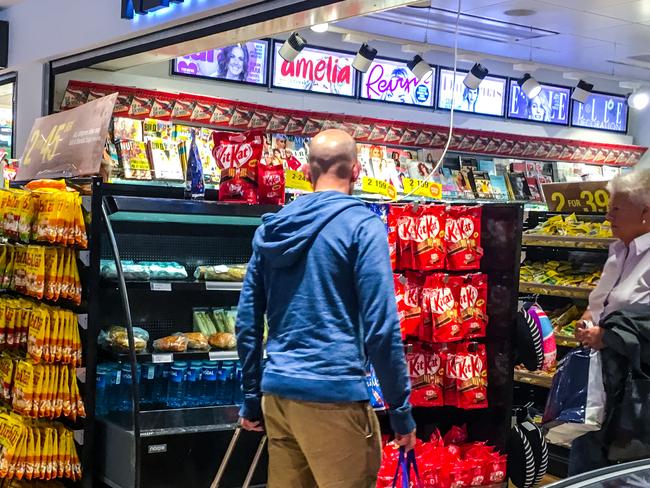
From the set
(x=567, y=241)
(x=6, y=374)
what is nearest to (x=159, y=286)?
(x=6, y=374)

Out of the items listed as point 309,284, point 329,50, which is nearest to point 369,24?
point 329,50

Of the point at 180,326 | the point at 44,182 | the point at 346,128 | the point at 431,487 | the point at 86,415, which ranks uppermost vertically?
the point at 346,128

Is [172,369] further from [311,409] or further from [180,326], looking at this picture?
[311,409]

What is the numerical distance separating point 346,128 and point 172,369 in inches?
179

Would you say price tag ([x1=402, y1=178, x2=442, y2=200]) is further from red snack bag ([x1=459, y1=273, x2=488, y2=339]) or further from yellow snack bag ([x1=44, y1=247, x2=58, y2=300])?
yellow snack bag ([x1=44, y1=247, x2=58, y2=300])

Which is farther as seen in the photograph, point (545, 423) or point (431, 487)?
point (431, 487)

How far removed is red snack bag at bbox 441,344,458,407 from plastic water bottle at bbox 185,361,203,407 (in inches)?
48.6

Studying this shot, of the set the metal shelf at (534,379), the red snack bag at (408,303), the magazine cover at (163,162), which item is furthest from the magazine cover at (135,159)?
the metal shelf at (534,379)

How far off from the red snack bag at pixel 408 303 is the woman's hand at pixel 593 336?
113 cm

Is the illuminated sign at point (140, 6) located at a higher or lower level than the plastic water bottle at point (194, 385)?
higher

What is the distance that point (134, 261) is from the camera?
446cm

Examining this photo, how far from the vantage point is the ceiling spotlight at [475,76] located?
8641 millimetres

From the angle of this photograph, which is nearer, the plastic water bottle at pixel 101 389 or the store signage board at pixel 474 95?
the plastic water bottle at pixel 101 389

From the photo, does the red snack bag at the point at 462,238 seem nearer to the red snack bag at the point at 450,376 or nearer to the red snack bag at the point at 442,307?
the red snack bag at the point at 442,307
